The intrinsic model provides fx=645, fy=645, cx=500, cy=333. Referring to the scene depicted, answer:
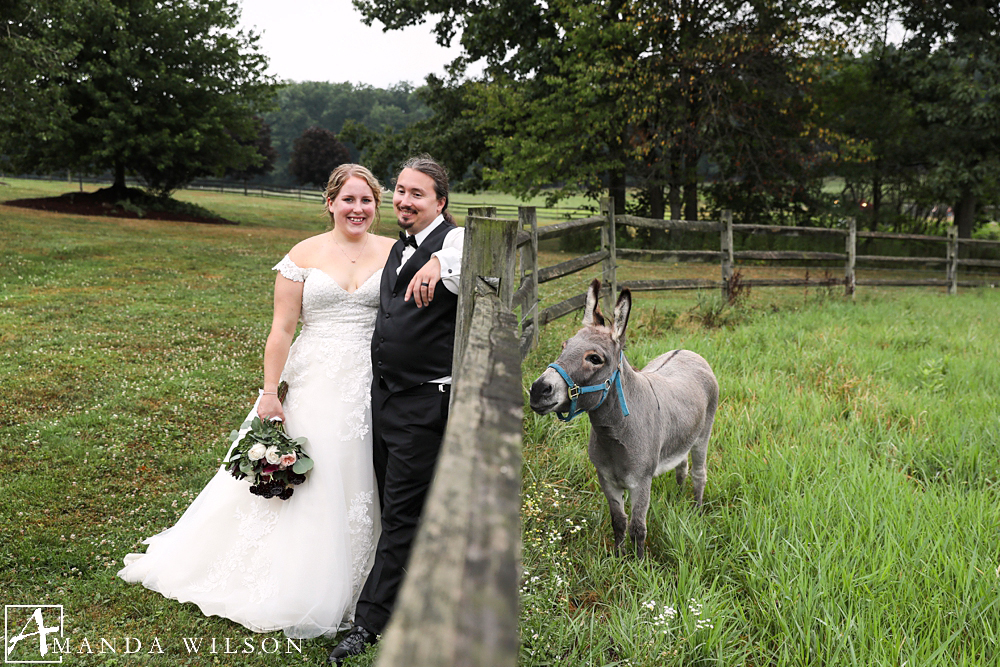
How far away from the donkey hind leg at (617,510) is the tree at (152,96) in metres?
25.0

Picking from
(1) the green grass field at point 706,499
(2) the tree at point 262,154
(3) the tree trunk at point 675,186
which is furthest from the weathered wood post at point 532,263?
(2) the tree at point 262,154

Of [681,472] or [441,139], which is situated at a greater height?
[441,139]

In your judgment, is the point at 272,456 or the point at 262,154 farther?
the point at 262,154

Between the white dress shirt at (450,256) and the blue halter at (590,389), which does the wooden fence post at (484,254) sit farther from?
the blue halter at (590,389)

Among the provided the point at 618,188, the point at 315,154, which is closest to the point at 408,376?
the point at 618,188

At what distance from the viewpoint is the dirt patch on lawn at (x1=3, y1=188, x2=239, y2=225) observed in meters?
24.5

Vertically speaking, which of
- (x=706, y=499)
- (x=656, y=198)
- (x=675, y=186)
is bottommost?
(x=706, y=499)

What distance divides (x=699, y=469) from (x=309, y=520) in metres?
2.16

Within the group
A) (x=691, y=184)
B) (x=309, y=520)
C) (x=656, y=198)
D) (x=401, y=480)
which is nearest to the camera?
(x=401, y=480)

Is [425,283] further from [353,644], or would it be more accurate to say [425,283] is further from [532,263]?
[532,263]

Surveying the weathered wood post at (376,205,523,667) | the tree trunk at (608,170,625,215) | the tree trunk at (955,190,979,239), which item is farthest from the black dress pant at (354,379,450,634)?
the tree trunk at (955,190,979,239)

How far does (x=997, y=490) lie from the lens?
3.70m

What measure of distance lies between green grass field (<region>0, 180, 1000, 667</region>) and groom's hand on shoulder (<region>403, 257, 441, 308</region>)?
4.43 ft

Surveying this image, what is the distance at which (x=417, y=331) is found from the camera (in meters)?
2.90
